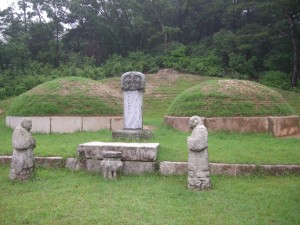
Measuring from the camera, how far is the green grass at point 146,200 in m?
4.78

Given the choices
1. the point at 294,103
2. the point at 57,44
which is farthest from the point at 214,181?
the point at 57,44

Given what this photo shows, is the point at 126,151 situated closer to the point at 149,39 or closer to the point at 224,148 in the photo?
the point at 224,148

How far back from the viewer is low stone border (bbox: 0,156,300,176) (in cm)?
693

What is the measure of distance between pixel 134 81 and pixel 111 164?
3.66 meters

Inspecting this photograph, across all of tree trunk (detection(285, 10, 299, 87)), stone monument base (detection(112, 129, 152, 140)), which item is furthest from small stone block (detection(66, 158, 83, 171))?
tree trunk (detection(285, 10, 299, 87))

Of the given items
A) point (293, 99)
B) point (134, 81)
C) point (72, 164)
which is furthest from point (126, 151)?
point (293, 99)

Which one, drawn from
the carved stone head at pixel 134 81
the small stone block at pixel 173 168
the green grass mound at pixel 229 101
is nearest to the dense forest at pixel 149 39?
the green grass mound at pixel 229 101

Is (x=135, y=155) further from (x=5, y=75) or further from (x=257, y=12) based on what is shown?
(x=257, y=12)

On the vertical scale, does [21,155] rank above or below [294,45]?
below

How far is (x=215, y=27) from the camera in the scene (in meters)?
43.6

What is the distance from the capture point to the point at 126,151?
24.0ft

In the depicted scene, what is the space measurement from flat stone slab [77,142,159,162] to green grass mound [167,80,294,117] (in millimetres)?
5158

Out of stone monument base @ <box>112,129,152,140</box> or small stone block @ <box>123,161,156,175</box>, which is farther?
stone monument base @ <box>112,129,152,140</box>

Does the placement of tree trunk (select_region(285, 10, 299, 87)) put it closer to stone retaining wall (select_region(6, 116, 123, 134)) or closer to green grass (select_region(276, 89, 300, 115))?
green grass (select_region(276, 89, 300, 115))
